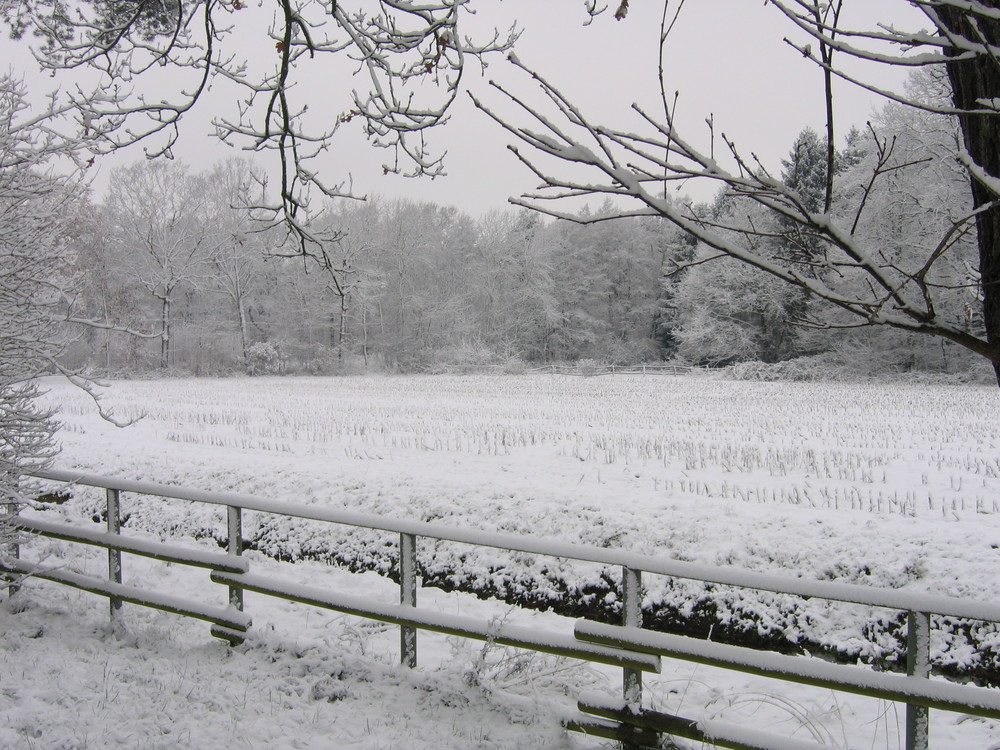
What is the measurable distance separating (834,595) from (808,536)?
557 centimetres

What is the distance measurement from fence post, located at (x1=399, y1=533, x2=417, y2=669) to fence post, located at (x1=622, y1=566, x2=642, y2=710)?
1.56 m

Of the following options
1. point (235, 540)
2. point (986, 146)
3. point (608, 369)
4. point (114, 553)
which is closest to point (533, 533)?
point (235, 540)

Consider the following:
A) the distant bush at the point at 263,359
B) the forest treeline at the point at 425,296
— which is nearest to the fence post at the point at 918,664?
the forest treeline at the point at 425,296

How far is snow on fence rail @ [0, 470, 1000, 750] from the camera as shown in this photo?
331 cm

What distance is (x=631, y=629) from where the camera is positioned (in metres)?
4.04

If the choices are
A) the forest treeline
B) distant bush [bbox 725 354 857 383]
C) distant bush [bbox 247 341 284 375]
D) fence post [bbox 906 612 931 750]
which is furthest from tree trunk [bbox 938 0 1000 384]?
distant bush [bbox 247 341 284 375]

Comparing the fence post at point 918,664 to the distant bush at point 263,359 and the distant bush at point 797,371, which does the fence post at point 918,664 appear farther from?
the distant bush at point 263,359

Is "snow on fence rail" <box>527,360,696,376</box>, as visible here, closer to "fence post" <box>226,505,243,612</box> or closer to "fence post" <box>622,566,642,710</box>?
"fence post" <box>226,505,243,612</box>

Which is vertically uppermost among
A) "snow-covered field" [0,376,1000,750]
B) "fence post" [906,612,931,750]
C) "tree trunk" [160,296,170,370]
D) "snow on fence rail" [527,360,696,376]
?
"tree trunk" [160,296,170,370]

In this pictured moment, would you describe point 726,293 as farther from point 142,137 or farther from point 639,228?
point 142,137

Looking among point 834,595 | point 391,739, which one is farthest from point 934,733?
point 391,739

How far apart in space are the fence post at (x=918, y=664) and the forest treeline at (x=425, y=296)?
35.0m

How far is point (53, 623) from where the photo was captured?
6293 millimetres

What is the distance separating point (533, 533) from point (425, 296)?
45.6 meters
